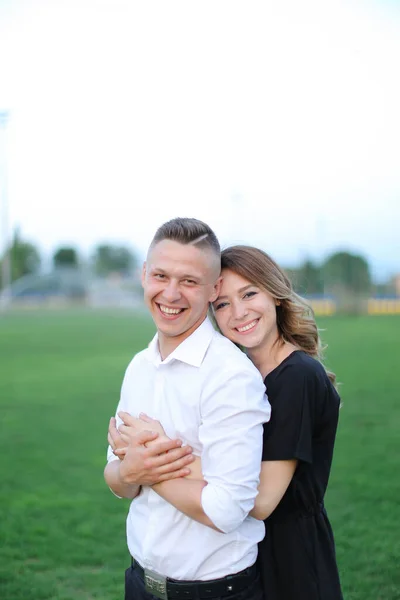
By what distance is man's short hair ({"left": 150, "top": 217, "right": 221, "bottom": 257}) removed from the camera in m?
2.22

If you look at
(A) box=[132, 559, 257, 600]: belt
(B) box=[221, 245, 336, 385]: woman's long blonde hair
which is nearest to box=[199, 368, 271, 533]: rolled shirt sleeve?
(A) box=[132, 559, 257, 600]: belt

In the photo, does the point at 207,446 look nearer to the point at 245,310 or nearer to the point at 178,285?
the point at 178,285

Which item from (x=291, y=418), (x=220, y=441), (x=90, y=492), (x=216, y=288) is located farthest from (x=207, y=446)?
(x=90, y=492)

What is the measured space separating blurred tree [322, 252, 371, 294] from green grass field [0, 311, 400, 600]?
37104 millimetres

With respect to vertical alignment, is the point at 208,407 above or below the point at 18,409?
above

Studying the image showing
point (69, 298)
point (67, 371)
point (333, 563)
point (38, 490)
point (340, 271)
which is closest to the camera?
point (333, 563)

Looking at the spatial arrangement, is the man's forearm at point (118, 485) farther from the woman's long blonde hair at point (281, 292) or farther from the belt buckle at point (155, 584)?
the woman's long blonde hair at point (281, 292)

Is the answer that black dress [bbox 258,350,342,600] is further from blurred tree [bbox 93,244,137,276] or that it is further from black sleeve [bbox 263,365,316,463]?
blurred tree [bbox 93,244,137,276]

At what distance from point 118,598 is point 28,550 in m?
1.17

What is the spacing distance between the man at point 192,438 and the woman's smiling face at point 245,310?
0.58ft

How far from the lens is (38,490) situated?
6.74 m

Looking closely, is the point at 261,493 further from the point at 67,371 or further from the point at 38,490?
the point at 67,371

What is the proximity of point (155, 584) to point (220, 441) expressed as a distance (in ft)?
1.91

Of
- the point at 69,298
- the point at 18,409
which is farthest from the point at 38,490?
the point at 69,298
